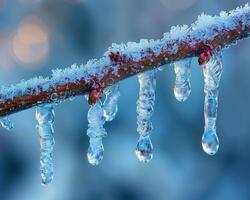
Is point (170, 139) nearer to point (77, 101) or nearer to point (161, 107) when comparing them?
point (161, 107)

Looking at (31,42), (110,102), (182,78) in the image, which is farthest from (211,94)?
(31,42)

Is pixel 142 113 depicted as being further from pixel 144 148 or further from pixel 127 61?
pixel 127 61

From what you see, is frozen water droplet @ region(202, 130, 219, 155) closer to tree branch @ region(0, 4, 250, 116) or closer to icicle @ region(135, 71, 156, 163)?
icicle @ region(135, 71, 156, 163)

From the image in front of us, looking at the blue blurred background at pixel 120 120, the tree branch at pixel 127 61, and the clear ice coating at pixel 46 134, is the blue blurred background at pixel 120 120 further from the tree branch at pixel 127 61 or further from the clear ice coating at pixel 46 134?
the tree branch at pixel 127 61

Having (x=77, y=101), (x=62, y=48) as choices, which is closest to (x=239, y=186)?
(x=77, y=101)

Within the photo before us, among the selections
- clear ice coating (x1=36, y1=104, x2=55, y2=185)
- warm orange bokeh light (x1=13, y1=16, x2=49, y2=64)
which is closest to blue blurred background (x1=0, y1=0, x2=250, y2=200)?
warm orange bokeh light (x1=13, y1=16, x2=49, y2=64)

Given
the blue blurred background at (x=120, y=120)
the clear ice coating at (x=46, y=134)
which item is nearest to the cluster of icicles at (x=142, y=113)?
the clear ice coating at (x=46, y=134)

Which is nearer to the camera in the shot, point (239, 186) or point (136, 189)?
point (136, 189)
